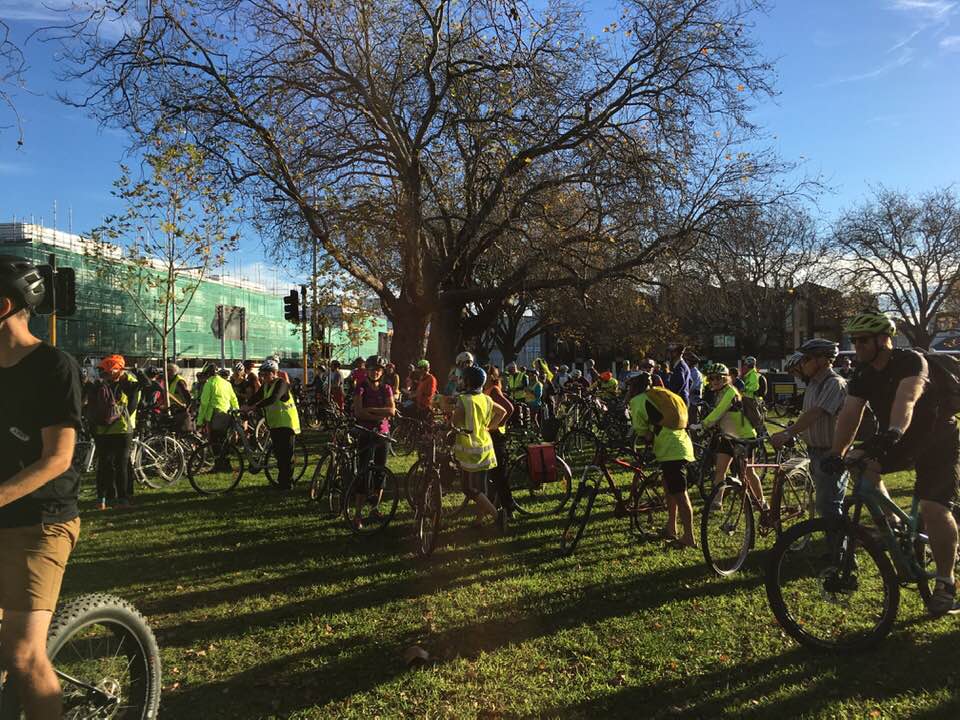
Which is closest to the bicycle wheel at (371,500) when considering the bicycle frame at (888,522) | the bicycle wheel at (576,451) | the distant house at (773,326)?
the bicycle wheel at (576,451)

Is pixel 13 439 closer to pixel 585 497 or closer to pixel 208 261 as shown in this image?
pixel 585 497

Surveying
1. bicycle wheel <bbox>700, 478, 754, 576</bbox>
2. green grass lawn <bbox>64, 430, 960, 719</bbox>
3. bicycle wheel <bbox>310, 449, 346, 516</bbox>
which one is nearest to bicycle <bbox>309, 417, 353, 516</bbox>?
bicycle wheel <bbox>310, 449, 346, 516</bbox>

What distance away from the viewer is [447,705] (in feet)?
11.6

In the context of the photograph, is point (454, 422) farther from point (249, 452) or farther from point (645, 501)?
point (249, 452)

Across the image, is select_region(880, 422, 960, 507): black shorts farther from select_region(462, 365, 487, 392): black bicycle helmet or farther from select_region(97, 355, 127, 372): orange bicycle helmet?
select_region(97, 355, 127, 372): orange bicycle helmet

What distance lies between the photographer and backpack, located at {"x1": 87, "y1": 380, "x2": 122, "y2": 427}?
8.48m

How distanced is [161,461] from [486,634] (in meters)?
7.81

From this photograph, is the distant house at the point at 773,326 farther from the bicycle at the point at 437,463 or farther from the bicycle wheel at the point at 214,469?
the bicycle at the point at 437,463

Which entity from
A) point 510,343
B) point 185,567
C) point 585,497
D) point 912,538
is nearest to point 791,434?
point 912,538

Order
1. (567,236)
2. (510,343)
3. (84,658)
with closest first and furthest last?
(84,658)
(567,236)
(510,343)

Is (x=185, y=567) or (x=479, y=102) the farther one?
(x=479, y=102)

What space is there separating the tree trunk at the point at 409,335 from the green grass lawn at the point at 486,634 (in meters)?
10.8

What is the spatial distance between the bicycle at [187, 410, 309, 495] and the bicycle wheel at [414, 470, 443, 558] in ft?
13.8

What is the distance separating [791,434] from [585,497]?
2.01 meters
